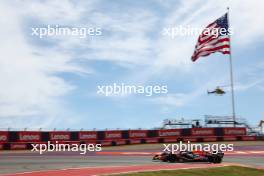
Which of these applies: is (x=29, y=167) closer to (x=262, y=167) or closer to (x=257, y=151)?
(x=262, y=167)

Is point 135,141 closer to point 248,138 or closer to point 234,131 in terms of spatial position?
point 234,131

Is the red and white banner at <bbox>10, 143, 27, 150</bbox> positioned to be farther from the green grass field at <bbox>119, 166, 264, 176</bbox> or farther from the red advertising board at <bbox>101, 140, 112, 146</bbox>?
the green grass field at <bbox>119, 166, 264, 176</bbox>

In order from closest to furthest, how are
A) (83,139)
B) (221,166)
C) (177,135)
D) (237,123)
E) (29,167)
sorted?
(29,167) < (221,166) < (83,139) < (177,135) < (237,123)

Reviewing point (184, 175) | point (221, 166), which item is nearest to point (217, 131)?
point (221, 166)

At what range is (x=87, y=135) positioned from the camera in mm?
51562

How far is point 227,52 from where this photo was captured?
49.4 m

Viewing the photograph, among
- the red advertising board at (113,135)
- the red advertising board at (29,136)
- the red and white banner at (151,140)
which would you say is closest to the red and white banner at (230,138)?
the red and white banner at (151,140)

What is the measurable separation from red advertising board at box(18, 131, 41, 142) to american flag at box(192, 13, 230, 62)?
59.1 feet

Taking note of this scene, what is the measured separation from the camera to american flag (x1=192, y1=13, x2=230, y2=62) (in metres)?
46.9

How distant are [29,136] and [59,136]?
3.33 m

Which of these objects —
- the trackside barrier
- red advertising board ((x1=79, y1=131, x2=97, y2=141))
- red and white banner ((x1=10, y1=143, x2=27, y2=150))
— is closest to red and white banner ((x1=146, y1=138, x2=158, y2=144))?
the trackside barrier

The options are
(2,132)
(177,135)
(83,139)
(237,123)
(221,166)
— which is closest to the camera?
(221,166)

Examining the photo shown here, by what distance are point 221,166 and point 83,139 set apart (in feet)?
81.4

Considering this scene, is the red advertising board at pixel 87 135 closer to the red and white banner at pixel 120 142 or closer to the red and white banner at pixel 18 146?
the red and white banner at pixel 120 142
